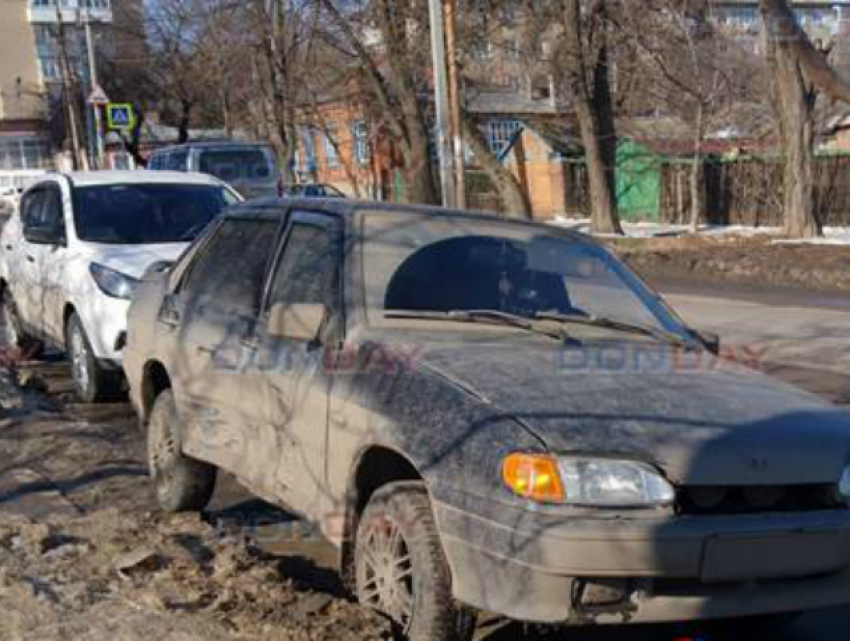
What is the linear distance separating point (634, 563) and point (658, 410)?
594 millimetres

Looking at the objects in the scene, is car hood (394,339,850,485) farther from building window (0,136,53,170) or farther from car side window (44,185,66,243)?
building window (0,136,53,170)

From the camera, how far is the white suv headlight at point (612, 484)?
11.4ft

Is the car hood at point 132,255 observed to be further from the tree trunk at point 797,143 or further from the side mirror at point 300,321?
the tree trunk at point 797,143

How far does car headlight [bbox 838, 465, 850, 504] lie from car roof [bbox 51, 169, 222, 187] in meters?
7.27

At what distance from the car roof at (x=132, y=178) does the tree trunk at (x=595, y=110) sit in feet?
51.4

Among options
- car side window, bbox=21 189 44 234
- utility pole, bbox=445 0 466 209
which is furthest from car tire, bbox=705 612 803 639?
utility pole, bbox=445 0 466 209

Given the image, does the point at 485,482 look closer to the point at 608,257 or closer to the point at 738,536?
the point at 738,536

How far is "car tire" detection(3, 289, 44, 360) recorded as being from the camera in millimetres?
10805

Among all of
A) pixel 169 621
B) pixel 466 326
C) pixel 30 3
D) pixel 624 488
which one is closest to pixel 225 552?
pixel 169 621

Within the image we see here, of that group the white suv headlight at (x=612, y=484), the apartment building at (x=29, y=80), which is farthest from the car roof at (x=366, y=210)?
the apartment building at (x=29, y=80)

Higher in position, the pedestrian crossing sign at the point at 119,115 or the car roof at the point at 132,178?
the pedestrian crossing sign at the point at 119,115

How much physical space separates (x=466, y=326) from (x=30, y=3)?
87137 mm

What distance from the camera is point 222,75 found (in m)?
39.7

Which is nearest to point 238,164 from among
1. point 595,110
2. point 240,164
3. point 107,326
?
point 240,164
